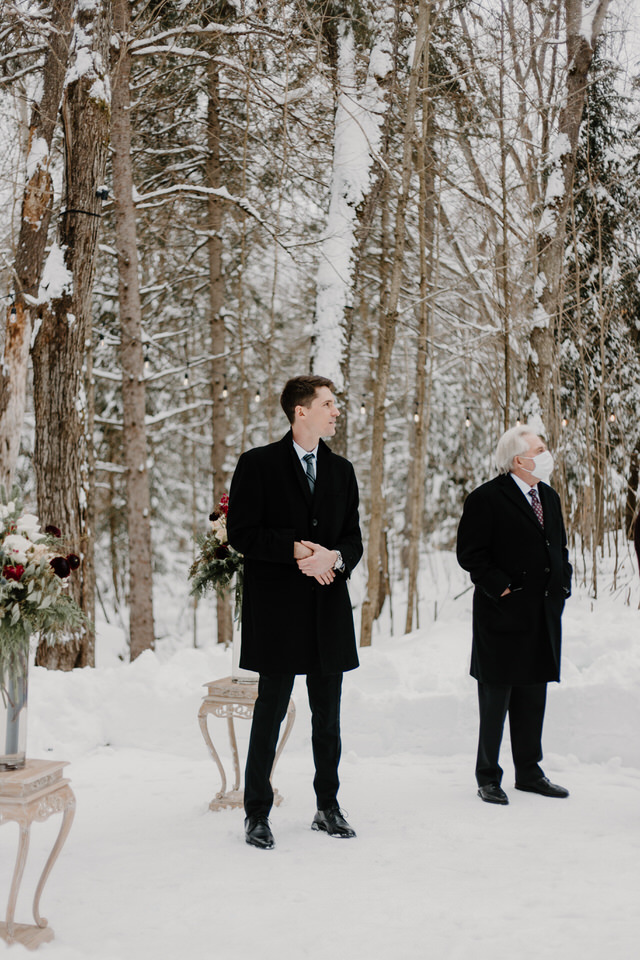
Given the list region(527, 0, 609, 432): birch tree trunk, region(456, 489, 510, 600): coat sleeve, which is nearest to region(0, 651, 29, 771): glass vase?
region(456, 489, 510, 600): coat sleeve

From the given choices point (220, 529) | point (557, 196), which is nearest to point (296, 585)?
point (220, 529)

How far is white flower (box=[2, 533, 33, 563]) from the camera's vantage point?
2719 mm

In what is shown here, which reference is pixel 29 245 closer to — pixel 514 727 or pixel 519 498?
pixel 519 498

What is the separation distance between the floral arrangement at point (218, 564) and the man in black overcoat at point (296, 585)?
0.69 metres

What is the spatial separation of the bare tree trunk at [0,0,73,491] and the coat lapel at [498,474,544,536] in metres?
4.53

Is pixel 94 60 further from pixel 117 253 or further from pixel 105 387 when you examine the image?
pixel 105 387

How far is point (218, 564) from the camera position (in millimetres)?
4227

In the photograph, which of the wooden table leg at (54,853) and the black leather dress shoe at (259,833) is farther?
the black leather dress shoe at (259,833)

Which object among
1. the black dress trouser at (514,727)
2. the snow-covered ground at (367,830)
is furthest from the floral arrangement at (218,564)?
the black dress trouser at (514,727)

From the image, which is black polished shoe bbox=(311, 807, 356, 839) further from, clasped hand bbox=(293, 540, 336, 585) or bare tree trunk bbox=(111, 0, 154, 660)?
bare tree trunk bbox=(111, 0, 154, 660)

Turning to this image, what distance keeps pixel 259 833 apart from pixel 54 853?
96 centimetres

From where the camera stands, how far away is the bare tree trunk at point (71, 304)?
620cm

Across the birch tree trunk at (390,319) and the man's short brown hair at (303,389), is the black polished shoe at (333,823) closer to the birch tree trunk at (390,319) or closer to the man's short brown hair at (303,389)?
the man's short brown hair at (303,389)

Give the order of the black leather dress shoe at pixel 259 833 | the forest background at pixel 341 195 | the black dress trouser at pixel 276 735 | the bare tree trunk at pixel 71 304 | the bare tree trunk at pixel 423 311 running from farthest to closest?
the bare tree trunk at pixel 423 311 < the forest background at pixel 341 195 < the bare tree trunk at pixel 71 304 < the black dress trouser at pixel 276 735 < the black leather dress shoe at pixel 259 833
